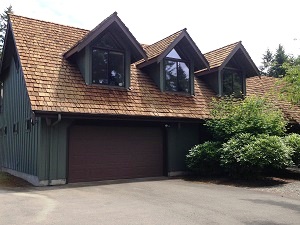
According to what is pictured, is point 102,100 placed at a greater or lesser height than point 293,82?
lesser

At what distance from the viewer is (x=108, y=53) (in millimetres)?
14844

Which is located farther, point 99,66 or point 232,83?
point 232,83

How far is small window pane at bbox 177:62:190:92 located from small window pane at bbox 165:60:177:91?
0.75 feet

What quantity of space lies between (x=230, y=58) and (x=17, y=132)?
11.0 metres

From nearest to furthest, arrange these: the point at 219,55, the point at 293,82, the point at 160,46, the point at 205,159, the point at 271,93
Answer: the point at 293,82
the point at 205,159
the point at 160,46
the point at 219,55
the point at 271,93

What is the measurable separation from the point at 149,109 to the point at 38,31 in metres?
6.26

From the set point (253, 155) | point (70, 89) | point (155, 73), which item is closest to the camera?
point (253, 155)

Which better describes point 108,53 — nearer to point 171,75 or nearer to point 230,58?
point 171,75

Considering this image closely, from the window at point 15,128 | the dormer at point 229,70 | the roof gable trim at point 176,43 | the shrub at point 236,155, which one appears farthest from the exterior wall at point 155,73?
the window at point 15,128

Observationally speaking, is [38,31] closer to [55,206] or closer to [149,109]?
[149,109]

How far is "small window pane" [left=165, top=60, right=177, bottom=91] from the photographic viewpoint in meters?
16.3

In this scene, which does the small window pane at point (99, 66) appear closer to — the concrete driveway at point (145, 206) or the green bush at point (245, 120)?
the concrete driveway at point (145, 206)

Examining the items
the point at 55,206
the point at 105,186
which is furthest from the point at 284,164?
the point at 55,206

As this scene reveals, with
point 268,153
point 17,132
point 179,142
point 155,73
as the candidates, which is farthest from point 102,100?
point 268,153
